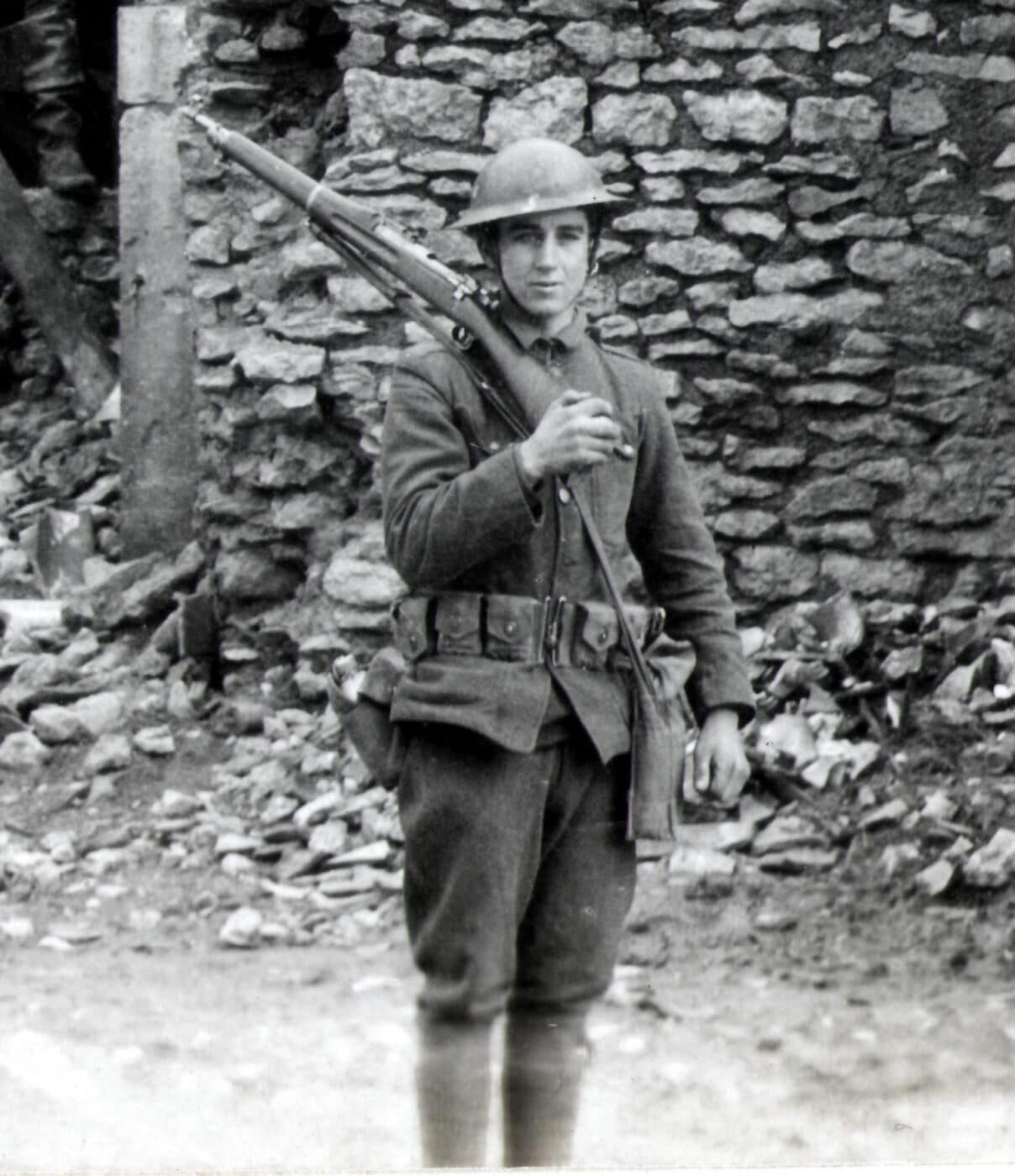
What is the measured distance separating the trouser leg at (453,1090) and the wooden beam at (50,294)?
5090mm

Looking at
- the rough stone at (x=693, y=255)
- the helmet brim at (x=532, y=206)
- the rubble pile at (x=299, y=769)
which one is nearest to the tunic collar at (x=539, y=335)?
the helmet brim at (x=532, y=206)

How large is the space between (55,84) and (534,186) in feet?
20.4

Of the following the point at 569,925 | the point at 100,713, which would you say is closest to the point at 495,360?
the point at 569,925

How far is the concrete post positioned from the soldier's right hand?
4186mm

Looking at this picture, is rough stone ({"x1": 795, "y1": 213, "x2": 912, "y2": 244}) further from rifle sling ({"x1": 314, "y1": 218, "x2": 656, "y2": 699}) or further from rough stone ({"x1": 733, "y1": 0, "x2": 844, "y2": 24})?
rifle sling ({"x1": 314, "y1": 218, "x2": 656, "y2": 699})

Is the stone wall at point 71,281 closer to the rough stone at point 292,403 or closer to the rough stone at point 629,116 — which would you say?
the rough stone at point 292,403

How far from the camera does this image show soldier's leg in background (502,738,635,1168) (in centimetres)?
272

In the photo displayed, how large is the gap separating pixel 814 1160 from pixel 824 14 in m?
3.42

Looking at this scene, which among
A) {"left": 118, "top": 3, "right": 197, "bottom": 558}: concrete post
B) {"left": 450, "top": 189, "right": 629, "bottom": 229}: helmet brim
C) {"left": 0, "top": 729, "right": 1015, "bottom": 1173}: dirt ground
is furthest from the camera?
{"left": 118, "top": 3, "right": 197, "bottom": 558}: concrete post

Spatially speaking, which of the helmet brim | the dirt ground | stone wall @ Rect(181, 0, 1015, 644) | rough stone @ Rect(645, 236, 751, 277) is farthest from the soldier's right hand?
rough stone @ Rect(645, 236, 751, 277)

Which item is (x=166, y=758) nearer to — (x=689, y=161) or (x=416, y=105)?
(x=416, y=105)

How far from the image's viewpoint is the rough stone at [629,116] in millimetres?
5383

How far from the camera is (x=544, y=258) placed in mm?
2613

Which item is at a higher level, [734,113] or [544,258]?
[734,113]
